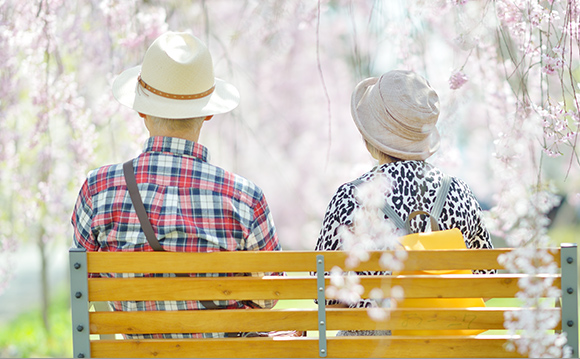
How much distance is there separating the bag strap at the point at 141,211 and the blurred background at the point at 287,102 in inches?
32.7

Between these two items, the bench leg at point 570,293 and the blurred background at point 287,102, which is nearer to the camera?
the bench leg at point 570,293

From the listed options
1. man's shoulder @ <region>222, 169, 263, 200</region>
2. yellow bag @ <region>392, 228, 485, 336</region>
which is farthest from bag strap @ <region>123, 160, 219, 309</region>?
yellow bag @ <region>392, 228, 485, 336</region>

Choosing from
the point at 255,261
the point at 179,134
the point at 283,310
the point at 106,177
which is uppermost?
the point at 179,134

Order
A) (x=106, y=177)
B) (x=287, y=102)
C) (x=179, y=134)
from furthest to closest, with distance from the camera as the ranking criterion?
(x=287, y=102), (x=179, y=134), (x=106, y=177)

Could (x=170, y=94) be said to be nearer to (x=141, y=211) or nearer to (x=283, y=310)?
(x=141, y=211)

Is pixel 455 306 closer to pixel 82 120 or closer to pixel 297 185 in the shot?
pixel 82 120

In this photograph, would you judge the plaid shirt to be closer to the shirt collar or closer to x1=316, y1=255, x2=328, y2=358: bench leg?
the shirt collar

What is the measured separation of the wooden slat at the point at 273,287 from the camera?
1.60 meters

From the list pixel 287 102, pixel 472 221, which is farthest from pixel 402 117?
pixel 287 102

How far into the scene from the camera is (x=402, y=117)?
192 centimetres

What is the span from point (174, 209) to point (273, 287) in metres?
0.35

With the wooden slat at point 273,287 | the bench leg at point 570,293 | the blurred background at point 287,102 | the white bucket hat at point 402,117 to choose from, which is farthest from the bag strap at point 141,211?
the bench leg at point 570,293

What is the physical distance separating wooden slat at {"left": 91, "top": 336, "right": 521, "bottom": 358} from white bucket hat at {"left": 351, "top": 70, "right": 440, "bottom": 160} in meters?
0.60

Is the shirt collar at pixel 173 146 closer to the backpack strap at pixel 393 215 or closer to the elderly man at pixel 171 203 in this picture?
the elderly man at pixel 171 203
